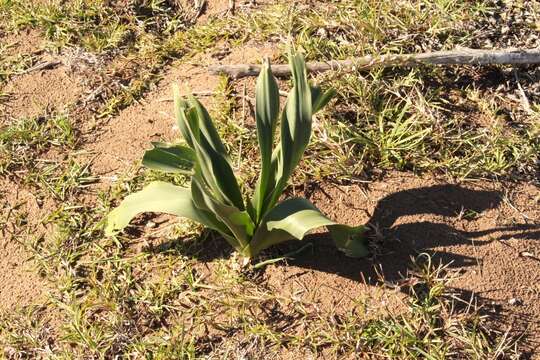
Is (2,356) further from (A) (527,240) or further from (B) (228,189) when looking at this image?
(A) (527,240)

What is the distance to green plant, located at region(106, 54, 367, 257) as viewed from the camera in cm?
224

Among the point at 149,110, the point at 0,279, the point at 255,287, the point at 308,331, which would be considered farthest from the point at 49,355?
the point at 149,110

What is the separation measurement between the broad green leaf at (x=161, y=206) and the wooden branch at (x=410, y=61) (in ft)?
3.10

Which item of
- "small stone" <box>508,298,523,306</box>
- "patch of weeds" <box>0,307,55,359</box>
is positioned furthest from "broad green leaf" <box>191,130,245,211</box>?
"small stone" <box>508,298,523,306</box>

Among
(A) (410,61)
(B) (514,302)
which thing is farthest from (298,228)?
(A) (410,61)

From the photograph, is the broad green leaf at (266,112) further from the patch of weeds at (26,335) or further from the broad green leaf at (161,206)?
the patch of weeds at (26,335)

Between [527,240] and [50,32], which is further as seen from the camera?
[50,32]

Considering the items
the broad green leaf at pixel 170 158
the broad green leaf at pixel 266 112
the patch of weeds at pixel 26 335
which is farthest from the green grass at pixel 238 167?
the broad green leaf at pixel 266 112

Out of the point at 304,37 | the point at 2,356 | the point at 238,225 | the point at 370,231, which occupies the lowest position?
the point at 2,356

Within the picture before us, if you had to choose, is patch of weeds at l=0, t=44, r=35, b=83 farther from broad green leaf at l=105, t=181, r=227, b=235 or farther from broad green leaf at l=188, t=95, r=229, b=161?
Answer: broad green leaf at l=188, t=95, r=229, b=161

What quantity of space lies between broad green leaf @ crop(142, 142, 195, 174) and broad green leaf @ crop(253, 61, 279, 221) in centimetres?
28

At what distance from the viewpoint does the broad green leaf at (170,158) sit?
7.84ft

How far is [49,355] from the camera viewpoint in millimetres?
2500

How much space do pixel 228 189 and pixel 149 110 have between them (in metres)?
1.04
